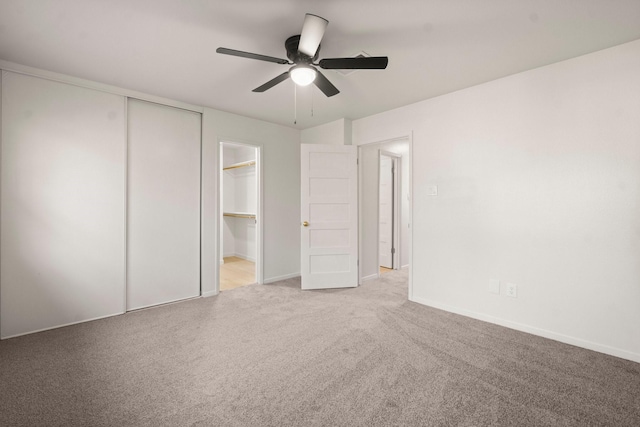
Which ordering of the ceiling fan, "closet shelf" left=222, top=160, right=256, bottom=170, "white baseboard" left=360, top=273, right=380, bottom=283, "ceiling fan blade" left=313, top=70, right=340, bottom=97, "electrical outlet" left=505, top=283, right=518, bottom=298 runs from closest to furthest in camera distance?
the ceiling fan
"ceiling fan blade" left=313, top=70, right=340, bottom=97
"electrical outlet" left=505, top=283, right=518, bottom=298
"white baseboard" left=360, top=273, right=380, bottom=283
"closet shelf" left=222, top=160, right=256, bottom=170

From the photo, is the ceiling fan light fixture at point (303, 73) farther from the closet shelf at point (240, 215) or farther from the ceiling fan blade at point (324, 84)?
the closet shelf at point (240, 215)

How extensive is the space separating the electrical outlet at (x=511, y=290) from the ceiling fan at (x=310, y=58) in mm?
2359

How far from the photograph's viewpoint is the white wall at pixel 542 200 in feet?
7.55

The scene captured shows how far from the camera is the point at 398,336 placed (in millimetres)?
2660

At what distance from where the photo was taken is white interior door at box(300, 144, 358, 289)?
4.13m

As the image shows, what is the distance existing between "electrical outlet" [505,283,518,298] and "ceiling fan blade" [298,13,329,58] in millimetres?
2726

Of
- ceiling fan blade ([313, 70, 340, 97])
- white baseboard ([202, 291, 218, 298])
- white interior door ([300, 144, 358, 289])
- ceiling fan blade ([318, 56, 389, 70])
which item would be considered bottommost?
white baseboard ([202, 291, 218, 298])

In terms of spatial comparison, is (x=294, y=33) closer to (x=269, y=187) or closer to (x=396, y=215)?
(x=269, y=187)

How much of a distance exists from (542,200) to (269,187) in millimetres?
3330

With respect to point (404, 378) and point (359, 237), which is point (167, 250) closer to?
point (359, 237)

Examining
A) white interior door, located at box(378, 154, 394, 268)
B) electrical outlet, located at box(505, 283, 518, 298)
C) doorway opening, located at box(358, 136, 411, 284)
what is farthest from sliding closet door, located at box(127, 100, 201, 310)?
electrical outlet, located at box(505, 283, 518, 298)

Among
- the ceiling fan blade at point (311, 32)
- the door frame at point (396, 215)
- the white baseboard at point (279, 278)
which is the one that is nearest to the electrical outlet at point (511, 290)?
the door frame at point (396, 215)

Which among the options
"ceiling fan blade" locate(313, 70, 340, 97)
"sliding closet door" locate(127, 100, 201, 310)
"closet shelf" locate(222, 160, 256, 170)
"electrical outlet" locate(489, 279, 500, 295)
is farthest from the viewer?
"closet shelf" locate(222, 160, 256, 170)

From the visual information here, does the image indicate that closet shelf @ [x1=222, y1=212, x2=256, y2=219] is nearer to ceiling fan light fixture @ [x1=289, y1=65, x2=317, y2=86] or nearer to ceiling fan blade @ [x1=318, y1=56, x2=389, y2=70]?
ceiling fan light fixture @ [x1=289, y1=65, x2=317, y2=86]
